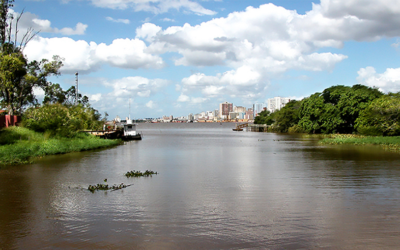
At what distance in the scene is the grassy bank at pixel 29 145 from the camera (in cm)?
2321

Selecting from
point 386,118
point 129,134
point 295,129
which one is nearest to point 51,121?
point 129,134

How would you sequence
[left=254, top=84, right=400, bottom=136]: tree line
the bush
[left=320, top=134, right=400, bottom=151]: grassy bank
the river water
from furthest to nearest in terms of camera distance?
1. the bush
2. [left=254, top=84, right=400, bottom=136]: tree line
3. [left=320, top=134, right=400, bottom=151]: grassy bank
4. the river water

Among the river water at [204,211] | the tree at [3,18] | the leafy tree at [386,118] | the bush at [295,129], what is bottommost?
the river water at [204,211]

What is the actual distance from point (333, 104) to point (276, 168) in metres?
54.2

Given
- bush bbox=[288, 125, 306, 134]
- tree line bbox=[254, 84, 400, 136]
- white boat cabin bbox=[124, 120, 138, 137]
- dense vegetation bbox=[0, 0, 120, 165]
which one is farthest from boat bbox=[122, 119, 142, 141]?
bush bbox=[288, 125, 306, 134]

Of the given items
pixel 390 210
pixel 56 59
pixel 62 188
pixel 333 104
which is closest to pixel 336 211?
pixel 390 210

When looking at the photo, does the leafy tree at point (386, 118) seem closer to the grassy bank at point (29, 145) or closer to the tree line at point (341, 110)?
the tree line at point (341, 110)

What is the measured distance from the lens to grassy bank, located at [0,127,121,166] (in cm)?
2321

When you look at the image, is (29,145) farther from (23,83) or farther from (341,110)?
(341,110)

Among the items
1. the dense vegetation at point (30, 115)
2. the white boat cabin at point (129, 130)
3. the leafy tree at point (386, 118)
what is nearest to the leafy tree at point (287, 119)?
the leafy tree at point (386, 118)

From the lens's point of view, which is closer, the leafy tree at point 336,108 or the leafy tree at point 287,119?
the leafy tree at point 336,108

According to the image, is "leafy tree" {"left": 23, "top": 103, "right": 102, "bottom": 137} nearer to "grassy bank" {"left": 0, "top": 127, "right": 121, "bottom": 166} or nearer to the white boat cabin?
"grassy bank" {"left": 0, "top": 127, "right": 121, "bottom": 166}

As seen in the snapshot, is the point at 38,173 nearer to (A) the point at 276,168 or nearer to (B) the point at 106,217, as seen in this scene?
(B) the point at 106,217

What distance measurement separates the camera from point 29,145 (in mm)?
27656
